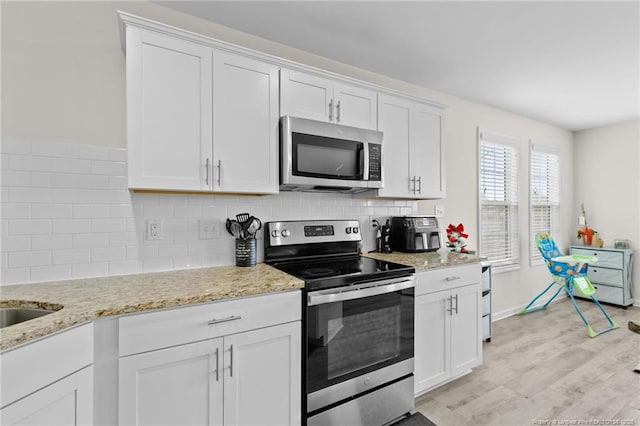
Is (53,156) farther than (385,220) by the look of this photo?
No

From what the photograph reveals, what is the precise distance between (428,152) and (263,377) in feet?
7.05

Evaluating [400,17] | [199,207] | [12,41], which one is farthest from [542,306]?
[12,41]

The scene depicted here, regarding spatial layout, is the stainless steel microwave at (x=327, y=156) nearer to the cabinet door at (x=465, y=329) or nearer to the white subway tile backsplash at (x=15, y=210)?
the cabinet door at (x=465, y=329)

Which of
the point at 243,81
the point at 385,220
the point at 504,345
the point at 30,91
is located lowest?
the point at 504,345

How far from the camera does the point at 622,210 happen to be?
4.42m

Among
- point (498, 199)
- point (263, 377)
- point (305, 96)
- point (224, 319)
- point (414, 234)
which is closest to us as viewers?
point (224, 319)

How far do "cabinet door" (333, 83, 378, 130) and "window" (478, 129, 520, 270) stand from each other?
1.87 metres

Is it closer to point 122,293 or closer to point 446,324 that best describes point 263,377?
point 122,293

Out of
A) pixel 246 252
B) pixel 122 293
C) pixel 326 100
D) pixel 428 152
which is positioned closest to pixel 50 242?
pixel 122 293

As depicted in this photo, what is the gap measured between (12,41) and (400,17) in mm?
2145

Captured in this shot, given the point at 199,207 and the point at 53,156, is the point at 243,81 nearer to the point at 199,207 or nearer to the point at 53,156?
the point at 199,207

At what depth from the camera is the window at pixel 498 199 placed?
372cm

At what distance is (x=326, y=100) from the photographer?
2.20 metres

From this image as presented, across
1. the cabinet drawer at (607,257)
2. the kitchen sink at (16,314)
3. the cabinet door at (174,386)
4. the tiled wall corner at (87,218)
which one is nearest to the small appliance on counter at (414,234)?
the tiled wall corner at (87,218)
